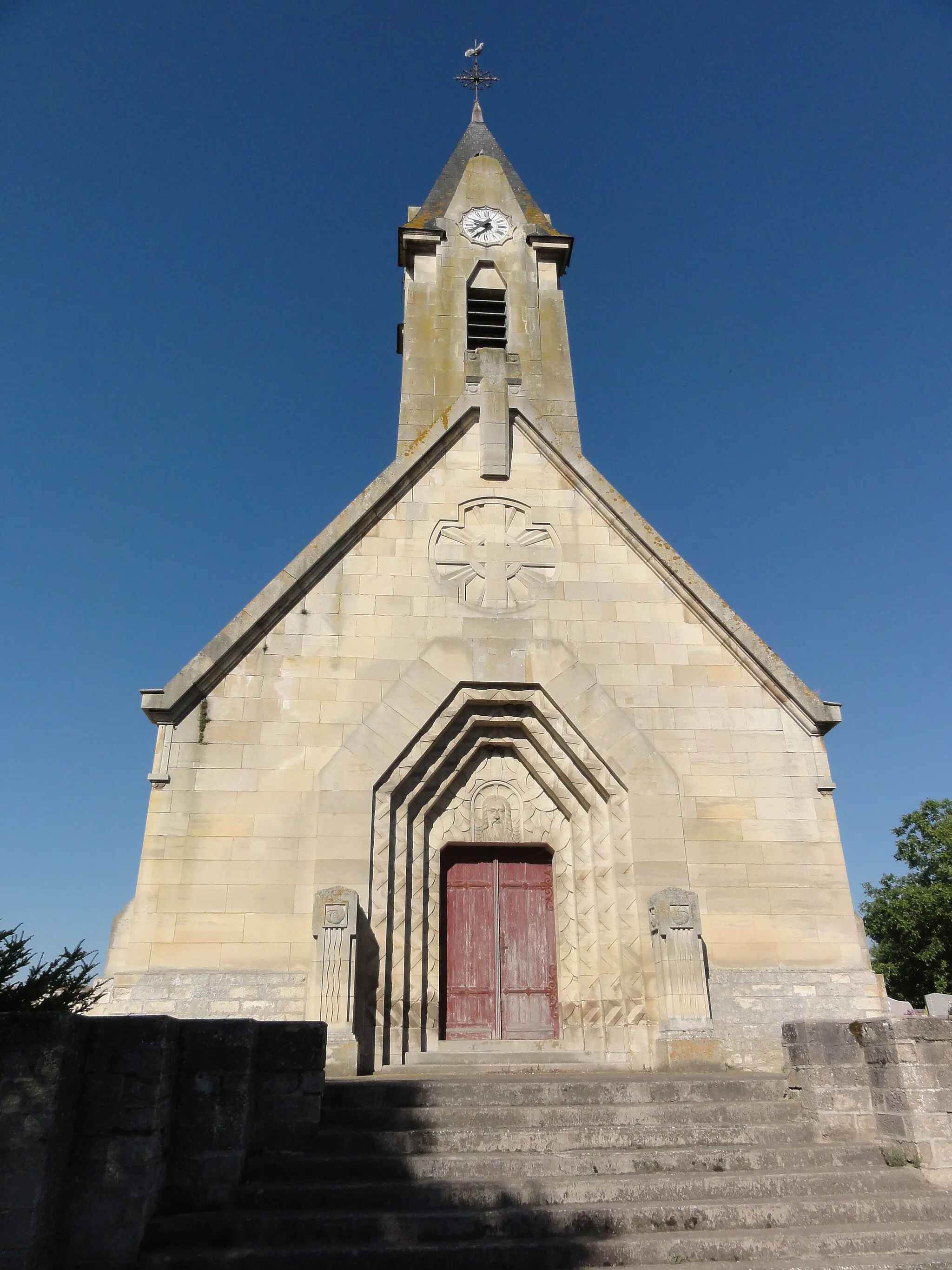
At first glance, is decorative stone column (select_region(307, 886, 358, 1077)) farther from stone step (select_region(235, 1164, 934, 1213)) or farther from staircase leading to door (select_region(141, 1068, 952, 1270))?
stone step (select_region(235, 1164, 934, 1213))

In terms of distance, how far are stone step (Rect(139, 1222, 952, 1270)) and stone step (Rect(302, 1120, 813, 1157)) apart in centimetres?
91

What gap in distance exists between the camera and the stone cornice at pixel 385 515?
34.1 feet

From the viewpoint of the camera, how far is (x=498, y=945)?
10.5m

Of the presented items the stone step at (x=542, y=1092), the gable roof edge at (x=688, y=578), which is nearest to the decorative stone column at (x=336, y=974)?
the stone step at (x=542, y=1092)

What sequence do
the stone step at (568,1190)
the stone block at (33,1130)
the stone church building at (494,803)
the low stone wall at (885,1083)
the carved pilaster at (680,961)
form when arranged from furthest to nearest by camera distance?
the stone church building at (494,803) < the carved pilaster at (680,961) < the low stone wall at (885,1083) < the stone step at (568,1190) < the stone block at (33,1130)

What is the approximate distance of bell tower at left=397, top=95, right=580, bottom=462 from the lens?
15.8m

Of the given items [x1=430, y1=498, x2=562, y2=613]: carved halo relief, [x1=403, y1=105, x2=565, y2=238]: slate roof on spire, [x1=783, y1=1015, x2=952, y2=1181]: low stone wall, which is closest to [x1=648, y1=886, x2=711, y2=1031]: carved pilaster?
[x1=783, y1=1015, x2=952, y2=1181]: low stone wall

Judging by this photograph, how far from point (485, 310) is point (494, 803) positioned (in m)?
10.7

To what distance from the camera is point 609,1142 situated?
614 centimetres

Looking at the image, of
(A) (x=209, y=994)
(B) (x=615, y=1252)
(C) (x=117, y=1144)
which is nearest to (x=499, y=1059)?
(A) (x=209, y=994)

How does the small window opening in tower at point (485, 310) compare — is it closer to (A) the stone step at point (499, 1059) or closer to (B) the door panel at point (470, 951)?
(B) the door panel at point (470, 951)

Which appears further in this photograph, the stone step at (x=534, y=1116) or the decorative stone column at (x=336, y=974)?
the decorative stone column at (x=336, y=974)

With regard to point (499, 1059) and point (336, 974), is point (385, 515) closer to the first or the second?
point (336, 974)

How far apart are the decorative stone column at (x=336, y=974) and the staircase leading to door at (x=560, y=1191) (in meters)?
1.66
